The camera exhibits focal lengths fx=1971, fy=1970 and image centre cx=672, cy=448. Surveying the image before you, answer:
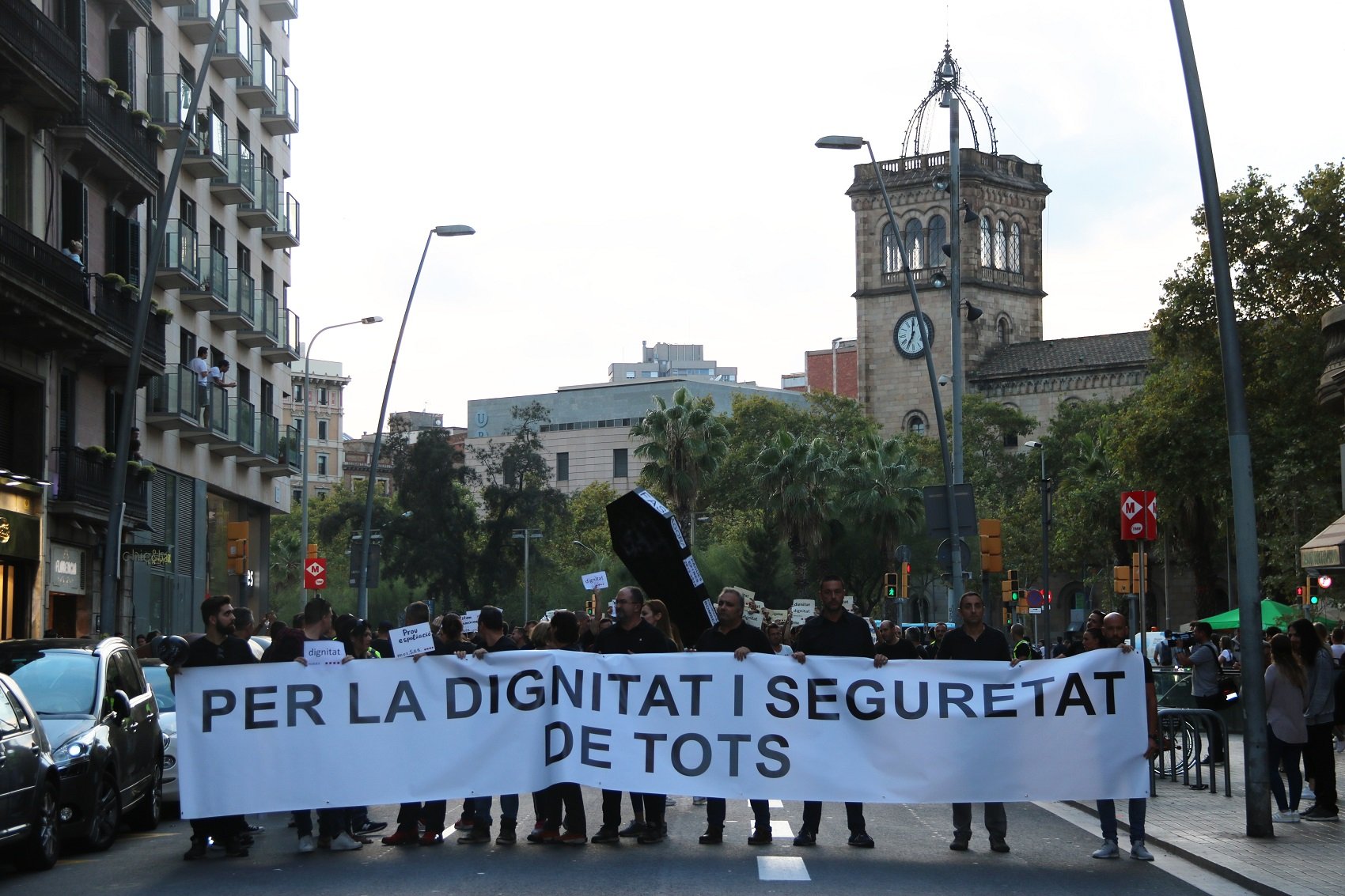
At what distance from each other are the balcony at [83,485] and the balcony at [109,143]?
4752 millimetres

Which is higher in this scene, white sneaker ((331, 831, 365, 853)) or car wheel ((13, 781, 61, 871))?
car wheel ((13, 781, 61, 871))

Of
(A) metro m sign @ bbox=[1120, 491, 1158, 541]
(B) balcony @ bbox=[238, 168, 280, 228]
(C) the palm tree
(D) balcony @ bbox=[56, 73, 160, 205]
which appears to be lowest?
(A) metro m sign @ bbox=[1120, 491, 1158, 541]

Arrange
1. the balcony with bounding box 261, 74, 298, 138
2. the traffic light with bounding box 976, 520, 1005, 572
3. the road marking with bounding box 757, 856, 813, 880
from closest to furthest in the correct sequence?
the road marking with bounding box 757, 856, 813, 880 → the traffic light with bounding box 976, 520, 1005, 572 → the balcony with bounding box 261, 74, 298, 138

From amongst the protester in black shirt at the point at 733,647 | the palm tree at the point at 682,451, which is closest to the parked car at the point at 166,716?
the protester in black shirt at the point at 733,647

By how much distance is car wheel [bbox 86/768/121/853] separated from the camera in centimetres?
1430

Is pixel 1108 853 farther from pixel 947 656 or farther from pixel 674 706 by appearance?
pixel 674 706

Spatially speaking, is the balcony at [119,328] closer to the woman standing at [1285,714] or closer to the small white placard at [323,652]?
the small white placard at [323,652]

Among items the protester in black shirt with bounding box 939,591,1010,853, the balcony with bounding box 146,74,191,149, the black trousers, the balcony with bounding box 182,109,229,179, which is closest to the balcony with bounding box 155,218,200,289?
the balcony with bounding box 182,109,229,179

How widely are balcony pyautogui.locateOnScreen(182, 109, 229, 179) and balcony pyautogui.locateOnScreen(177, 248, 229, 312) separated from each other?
1.61 m

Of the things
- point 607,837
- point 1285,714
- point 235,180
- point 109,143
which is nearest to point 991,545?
point 109,143

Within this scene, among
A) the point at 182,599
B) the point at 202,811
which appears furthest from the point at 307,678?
the point at 182,599

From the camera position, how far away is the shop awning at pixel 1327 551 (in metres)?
21.2

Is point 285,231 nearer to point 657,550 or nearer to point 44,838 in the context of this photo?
point 657,550

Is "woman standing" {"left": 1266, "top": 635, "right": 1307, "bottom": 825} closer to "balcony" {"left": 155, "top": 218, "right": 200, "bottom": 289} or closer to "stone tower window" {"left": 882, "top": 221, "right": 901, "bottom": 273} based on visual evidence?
"balcony" {"left": 155, "top": 218, "right": 200, "bottom": 289}
